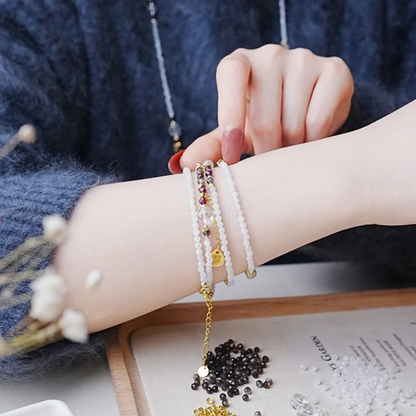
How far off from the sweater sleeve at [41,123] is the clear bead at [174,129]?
12 cm

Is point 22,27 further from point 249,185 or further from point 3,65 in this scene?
point 249,185

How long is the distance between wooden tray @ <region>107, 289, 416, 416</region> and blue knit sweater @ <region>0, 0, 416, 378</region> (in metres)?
0.09

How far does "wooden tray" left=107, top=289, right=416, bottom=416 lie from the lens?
0.41 metres

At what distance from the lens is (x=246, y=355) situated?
44 centimetres

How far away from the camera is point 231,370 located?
1.40 feet

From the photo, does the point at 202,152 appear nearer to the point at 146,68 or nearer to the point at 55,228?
the point at 55,228

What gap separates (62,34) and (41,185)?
0.33 metres

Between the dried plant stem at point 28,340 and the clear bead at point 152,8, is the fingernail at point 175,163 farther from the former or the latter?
the clear bead at point 152,8

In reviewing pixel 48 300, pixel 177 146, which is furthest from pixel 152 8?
pixel 48 300

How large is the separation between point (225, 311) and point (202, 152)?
0.51 ft

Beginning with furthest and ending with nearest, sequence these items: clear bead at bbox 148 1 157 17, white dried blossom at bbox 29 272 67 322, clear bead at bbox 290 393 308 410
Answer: clear bead at bbox 148 1 157 17 < clear bead at bbox 290 393 308 410 < white dried blossom at bbox 29 272 67 322

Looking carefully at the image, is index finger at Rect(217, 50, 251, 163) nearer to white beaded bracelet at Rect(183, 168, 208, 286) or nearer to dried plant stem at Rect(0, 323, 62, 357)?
white beaded bracelet at Rect(183, 168, 208, 286)

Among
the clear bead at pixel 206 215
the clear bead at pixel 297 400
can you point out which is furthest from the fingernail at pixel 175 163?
the clear bead at pixel 297 400

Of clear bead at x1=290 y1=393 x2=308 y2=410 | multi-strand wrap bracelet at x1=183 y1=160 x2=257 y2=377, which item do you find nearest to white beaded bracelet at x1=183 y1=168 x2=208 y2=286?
multi-strand wrap bracelet at x1=183 y1=160 x2=257 y2=377
